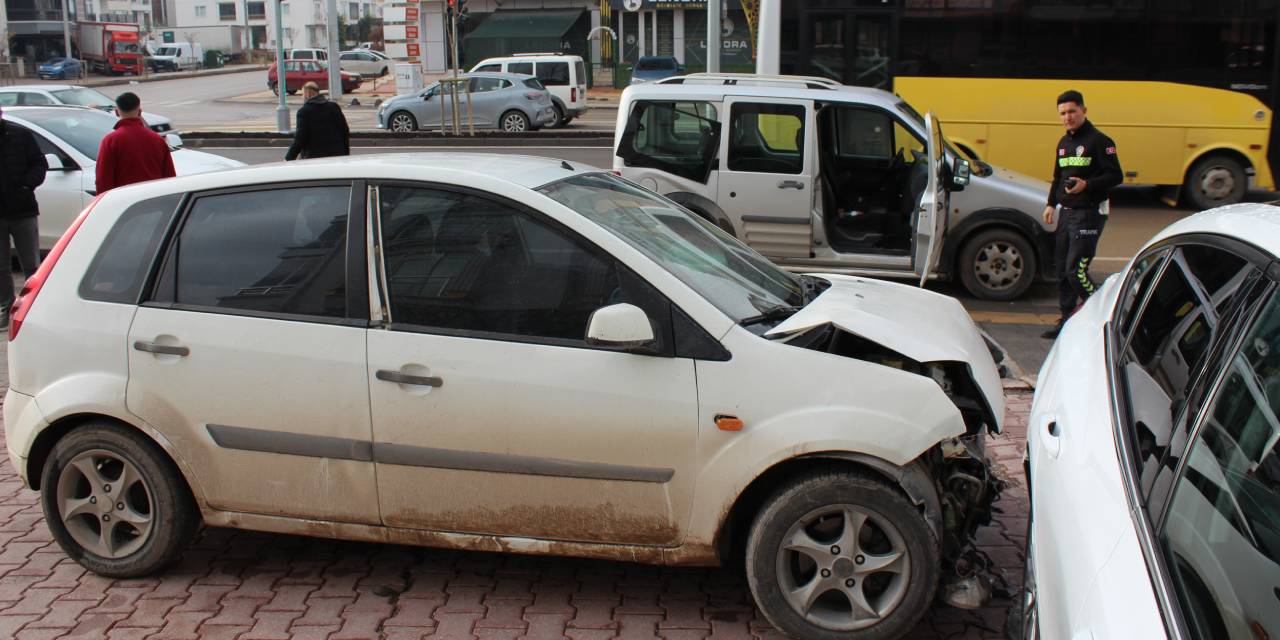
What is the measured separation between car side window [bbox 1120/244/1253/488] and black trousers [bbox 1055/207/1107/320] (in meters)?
4.57

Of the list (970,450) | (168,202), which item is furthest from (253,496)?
(970,450)

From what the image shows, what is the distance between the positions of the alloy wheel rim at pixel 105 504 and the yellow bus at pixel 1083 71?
10670 millimetres

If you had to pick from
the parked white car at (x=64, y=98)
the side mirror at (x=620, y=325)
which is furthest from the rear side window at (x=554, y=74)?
the side mirror at (x=620, y=325)

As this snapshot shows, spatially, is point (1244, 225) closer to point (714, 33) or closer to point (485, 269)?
point (485, 269)

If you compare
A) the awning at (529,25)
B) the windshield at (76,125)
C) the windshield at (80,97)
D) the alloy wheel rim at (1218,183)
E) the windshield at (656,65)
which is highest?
the awning at (529,25)

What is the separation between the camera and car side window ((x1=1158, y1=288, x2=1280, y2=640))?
1.92 meters

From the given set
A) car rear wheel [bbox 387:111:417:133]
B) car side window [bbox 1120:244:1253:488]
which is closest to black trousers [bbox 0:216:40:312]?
car side window [bbox 1120:244:1253:488]

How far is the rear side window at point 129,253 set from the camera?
409 cm

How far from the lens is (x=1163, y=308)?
314cm

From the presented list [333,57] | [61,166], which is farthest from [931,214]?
[333,57]

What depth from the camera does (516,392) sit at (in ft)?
12.0

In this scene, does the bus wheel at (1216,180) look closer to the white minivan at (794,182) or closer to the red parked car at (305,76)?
the white minivan at (794,182)

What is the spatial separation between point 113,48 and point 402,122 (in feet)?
155

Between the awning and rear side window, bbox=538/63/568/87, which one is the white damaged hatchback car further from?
the awning
